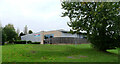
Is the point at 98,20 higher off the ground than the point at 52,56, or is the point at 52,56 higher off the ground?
the point at 98,20

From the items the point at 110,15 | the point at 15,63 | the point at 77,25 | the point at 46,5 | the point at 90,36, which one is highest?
the point at 46,5

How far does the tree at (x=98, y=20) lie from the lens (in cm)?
1490

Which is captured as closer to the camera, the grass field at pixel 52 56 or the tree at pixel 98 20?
the grass field at pixel 52 56

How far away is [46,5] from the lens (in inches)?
586

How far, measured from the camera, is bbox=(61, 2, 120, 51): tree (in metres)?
14.9

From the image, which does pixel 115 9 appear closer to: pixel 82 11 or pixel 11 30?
pixel 82 11

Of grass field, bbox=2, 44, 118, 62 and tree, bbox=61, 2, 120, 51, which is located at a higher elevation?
tree, bbox=61, 2, 120, 51

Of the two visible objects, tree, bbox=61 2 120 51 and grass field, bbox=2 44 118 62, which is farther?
tree, bbox=61 2 120 51

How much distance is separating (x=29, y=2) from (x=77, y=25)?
22.6 feet

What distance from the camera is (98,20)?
14.9m

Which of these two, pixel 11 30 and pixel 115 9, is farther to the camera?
pixel 11 30

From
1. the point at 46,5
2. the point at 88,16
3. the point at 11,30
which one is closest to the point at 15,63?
the point at 46,5

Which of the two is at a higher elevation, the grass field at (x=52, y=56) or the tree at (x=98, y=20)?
the tree at (x=98, y=20)

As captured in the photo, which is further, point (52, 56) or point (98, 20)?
point (98, 20)
